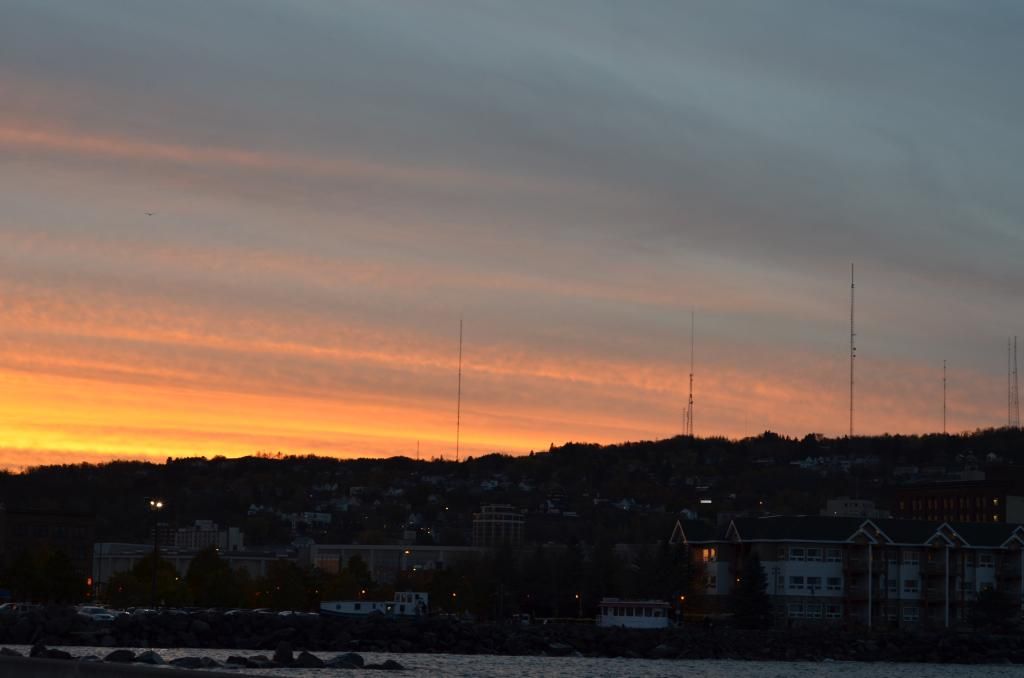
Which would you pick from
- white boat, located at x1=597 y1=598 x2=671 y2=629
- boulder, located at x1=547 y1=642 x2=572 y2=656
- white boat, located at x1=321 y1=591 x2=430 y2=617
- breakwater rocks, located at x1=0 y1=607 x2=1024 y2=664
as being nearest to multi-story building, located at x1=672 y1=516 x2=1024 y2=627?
breakwater rocks, located at x1=0 y1=607 x2=1024 y2=664

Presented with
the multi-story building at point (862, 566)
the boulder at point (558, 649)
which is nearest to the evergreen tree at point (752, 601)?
the multi-story building at point (862, 566)

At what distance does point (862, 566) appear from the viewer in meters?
136

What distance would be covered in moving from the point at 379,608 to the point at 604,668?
51.9m

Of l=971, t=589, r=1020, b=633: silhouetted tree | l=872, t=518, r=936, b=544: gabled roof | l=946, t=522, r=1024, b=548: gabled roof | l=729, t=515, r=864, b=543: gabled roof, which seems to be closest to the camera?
l=971, t=589, r=1020, b=633: silhouetted tree

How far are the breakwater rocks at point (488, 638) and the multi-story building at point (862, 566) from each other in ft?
29.0

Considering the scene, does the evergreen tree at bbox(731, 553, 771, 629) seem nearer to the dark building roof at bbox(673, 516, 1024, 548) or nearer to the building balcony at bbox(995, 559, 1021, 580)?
the dark building roof at bbox(673, 516, 1024, 548)

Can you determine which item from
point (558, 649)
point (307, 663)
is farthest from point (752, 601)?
point (307, 663)

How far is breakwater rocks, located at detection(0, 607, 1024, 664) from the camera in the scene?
89.2 metres

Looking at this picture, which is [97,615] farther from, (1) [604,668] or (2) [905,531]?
(2) [905,531]

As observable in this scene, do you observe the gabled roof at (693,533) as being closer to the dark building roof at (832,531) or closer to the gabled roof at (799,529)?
the dark building roof at (832,531)

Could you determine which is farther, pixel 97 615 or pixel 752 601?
pixel 752 601

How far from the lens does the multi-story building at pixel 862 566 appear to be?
134 metres

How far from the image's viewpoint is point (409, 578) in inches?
7554

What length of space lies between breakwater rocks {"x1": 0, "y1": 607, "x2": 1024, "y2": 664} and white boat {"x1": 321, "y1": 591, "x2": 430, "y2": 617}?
16.1m
